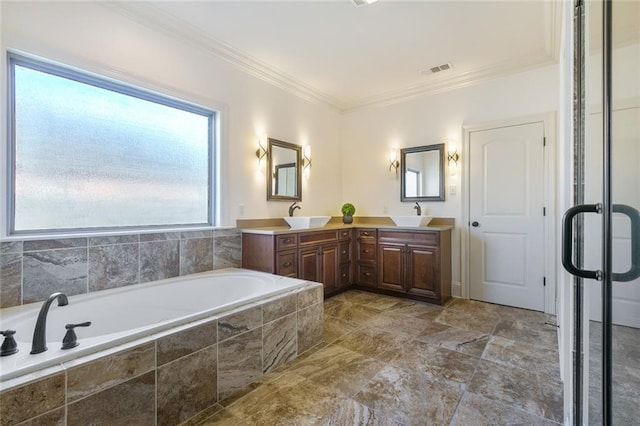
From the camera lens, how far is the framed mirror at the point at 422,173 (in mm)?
3771

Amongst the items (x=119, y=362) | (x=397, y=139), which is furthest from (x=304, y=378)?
(x=397, y=139)

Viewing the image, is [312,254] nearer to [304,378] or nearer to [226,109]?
[304,378]

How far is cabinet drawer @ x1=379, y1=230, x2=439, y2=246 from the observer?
132 inches

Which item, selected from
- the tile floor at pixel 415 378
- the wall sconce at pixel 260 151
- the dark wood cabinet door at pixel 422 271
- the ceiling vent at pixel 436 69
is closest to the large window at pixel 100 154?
the wall sconce at pixel 260 151

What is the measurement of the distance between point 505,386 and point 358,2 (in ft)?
9.38

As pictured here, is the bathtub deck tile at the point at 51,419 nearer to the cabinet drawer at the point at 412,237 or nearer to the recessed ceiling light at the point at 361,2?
the recessed ceiling light at the point at 361,2

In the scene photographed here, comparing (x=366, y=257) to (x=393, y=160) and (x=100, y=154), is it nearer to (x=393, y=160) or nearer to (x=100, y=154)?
(x=393, y=160)

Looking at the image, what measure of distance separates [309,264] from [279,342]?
4.30 ft

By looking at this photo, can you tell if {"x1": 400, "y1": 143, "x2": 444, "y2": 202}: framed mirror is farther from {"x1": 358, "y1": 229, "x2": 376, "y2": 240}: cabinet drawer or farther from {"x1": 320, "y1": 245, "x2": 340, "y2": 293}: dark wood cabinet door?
{"x1": 320, "y1": 245, "x2": 340, "y2": 293}: dark wood cabinet door

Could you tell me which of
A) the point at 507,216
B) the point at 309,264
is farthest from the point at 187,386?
the point at 507,216

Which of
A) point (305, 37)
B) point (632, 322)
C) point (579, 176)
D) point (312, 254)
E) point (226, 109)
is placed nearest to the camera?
point (632, 322)

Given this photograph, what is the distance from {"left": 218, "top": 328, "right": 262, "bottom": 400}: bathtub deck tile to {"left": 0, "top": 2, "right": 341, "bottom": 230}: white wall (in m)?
1.46

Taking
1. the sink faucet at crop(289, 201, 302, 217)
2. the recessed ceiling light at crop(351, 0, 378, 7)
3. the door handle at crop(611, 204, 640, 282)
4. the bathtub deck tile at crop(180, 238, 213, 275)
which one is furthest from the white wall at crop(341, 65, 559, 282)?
the door handle at crop(611, 204, 640, 282)

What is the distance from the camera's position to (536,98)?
319 cm
